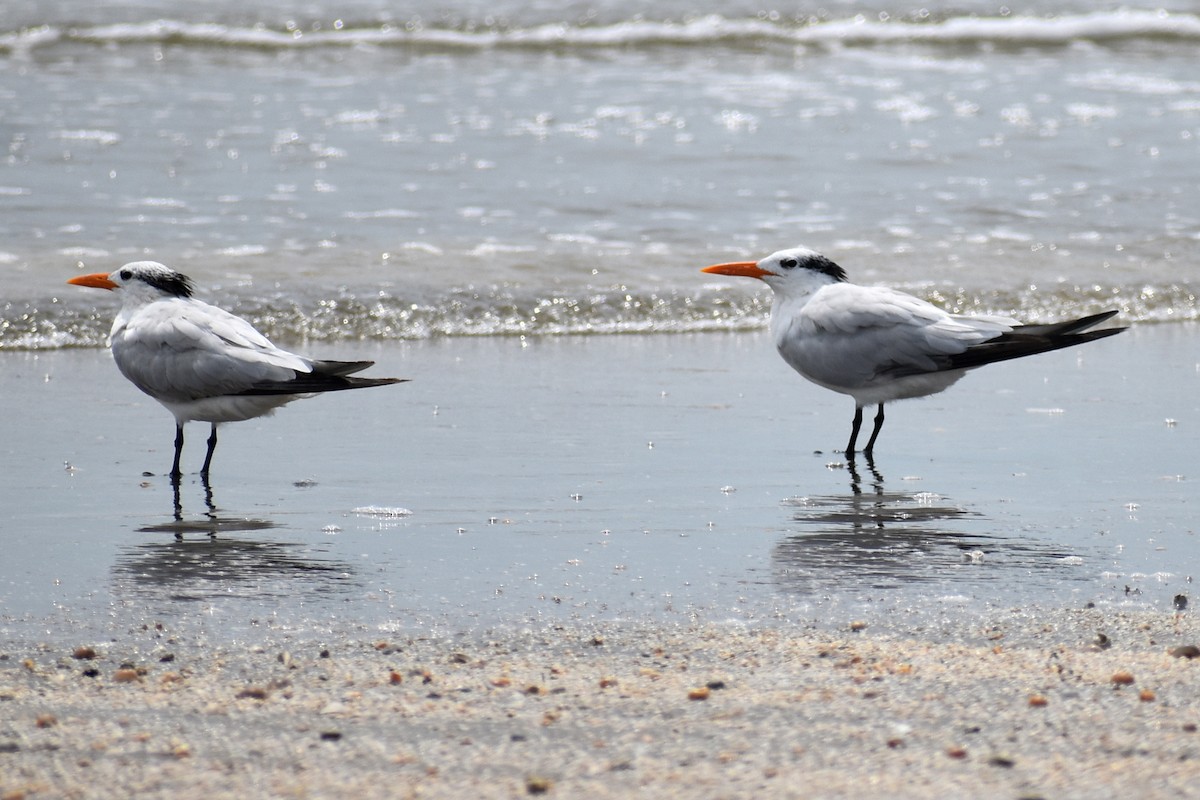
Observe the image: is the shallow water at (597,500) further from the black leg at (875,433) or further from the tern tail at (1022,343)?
the tern tail at (1022,343)

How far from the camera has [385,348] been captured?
7.28 m

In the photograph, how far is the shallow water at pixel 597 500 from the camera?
3.57m

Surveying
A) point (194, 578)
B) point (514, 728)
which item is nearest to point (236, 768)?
point (514, 728)

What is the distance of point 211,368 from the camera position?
206 inches

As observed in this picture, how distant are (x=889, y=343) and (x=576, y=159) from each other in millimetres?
6224

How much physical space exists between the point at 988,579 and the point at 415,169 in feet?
26.0

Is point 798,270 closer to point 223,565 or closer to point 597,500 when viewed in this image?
point 597,500

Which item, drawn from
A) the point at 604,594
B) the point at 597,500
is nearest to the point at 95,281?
the point at 597,500

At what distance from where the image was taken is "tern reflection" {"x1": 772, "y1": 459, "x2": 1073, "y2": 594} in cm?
376

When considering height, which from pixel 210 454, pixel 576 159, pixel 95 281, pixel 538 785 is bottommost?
pixel 538 785

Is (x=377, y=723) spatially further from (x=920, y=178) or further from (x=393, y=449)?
(x=920, y=178)

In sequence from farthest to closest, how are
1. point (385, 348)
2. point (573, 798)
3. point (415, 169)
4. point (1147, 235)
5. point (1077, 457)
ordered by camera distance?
point (415, 169) → point (1147, 235) → point (385, 348) → point (1077, 457) → point (573, 798)

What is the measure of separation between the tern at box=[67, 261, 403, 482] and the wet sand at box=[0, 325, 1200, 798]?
0.19 meters

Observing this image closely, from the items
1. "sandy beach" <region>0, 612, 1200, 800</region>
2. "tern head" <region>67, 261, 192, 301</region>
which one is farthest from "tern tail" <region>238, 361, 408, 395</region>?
"sandy beach" <region>0, 612, 1200, 800</region>
